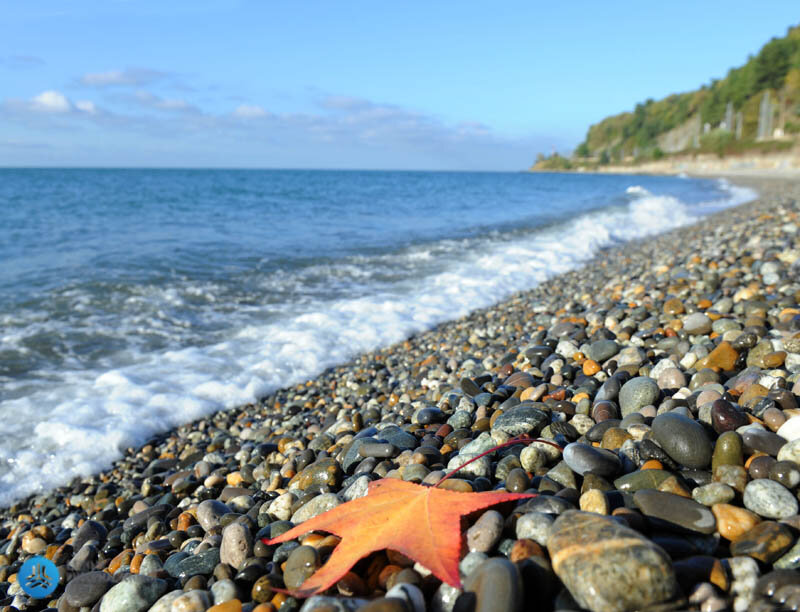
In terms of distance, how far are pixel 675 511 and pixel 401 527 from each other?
804 mm

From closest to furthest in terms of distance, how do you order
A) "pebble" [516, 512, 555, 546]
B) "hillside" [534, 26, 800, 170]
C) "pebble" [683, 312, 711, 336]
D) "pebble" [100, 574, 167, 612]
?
"pebble" [516, 512, 555, 546]
"pebble" [100, 574, 167, 612]
"pebble" [683, 312, 711, 336]
"hillside" [534, 26, 800, 170]

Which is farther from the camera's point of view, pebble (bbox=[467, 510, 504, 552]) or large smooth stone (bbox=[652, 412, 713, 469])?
large smooth stone (bbox=[652, 412, 713, 469])

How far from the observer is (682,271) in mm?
5758

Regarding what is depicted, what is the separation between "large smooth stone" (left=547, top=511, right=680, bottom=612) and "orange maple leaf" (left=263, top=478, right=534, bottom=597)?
0.26 m

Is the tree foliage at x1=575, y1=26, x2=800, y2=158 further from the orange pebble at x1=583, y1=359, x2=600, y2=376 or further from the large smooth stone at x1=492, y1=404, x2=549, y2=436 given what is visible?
the large smooth stone at x1=492, y1=404, x2=549, y2=436

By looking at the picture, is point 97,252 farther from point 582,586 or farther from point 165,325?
point 582,586

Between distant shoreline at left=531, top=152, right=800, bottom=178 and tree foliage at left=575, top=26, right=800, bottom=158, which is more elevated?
tree foliage at left=575, top=26, right=800, bottom=158

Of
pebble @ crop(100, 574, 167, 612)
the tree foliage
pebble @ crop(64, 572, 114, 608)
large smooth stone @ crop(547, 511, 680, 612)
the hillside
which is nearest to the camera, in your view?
large smooth stone @ crop(547, 511, 680, 612)

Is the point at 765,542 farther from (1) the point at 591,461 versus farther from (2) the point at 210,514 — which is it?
(2) the point at 210,514

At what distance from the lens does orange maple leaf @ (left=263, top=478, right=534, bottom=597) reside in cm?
136

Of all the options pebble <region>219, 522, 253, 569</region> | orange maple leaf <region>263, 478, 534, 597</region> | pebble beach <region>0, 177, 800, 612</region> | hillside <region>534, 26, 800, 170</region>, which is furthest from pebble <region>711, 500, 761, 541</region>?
hillside <region>534, 26, 800, 170</region>

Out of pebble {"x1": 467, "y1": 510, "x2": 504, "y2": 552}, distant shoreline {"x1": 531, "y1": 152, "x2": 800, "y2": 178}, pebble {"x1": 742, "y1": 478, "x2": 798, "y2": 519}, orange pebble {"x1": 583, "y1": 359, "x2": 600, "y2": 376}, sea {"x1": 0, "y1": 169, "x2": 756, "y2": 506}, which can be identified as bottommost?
sea {"x1": 0, "y1": 169, "x2": 756, "y2": 506}

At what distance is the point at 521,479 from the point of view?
1.82m

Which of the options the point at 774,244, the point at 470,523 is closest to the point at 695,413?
the point at 470,523
